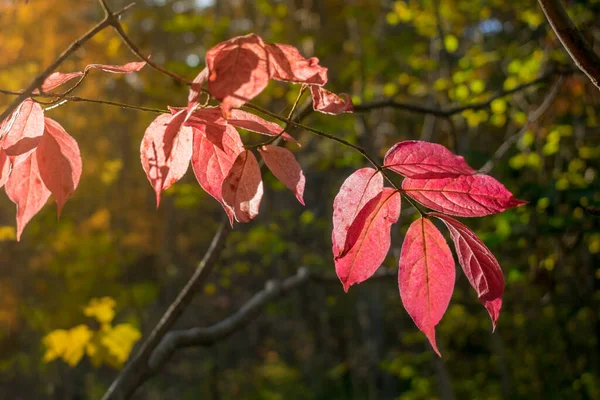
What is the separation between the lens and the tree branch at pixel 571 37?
1.75ft

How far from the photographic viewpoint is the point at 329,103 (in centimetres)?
57

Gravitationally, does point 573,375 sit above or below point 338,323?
above

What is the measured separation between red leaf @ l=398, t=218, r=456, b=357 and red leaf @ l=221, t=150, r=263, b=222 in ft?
0.58

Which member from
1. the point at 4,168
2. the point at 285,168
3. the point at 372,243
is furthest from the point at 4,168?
the point at 372,243

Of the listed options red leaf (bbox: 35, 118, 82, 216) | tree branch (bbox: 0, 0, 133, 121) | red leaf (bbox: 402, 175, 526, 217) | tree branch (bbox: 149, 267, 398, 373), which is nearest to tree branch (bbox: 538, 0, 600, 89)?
red leaf (bbox: 402, 175, 526, 217)

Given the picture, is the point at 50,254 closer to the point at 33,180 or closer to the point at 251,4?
the point at 251,4

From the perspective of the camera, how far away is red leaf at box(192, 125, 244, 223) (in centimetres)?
65

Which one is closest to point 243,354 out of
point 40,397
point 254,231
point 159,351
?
point 40,397

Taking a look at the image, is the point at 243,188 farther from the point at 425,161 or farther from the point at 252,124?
the point at 425,161

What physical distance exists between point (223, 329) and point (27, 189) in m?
0.77

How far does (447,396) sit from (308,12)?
378 centimetres

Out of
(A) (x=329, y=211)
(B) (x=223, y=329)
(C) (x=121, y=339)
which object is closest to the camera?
(B) (x=223, y=329)

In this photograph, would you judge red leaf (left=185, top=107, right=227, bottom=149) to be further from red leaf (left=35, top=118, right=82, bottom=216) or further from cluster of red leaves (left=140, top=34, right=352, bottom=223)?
red leaf (left=35, top=118, right=82, bottom=216)

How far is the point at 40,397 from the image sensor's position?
692 centimetres
